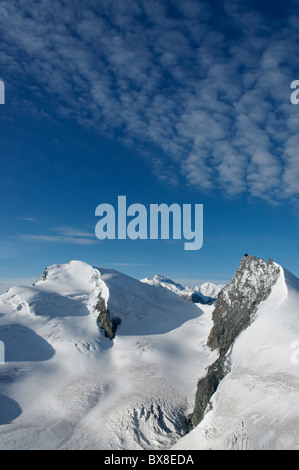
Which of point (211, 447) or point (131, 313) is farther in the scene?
point (131, 313)

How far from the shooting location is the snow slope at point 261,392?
2753cm

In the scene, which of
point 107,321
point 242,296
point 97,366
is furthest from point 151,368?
point 242,296

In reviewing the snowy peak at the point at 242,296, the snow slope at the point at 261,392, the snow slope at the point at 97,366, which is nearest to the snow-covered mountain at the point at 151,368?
the snow slope at the point at 261,392

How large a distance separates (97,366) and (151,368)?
13.6 meters

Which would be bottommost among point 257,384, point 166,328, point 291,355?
point 166,328

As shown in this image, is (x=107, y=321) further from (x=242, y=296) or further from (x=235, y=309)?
(x=242, y=296)

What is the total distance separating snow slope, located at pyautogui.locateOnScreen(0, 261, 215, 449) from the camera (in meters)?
43.5

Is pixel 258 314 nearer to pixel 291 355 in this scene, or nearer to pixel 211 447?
pixel 291 355

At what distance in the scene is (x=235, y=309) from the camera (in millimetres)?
69188

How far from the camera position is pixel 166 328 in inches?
3415

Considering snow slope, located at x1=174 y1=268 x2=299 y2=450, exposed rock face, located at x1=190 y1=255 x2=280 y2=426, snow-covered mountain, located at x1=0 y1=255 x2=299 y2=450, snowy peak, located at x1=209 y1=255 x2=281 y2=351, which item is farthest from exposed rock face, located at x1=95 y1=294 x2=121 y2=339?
snow slope, located at x1=174 y1=268 x2=299 y2=450

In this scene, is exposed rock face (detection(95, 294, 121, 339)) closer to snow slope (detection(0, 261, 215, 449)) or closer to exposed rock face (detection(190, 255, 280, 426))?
snow slope (detection(0, 261, 215, 449))
